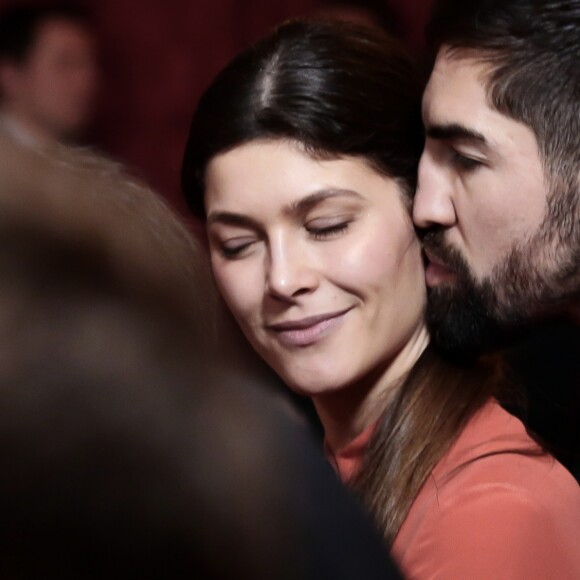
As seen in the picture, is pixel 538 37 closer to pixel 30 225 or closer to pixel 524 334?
pixel 524 334

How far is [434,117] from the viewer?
4.47ft

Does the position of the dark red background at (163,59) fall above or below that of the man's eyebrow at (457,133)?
below

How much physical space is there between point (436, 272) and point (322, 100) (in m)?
0.26

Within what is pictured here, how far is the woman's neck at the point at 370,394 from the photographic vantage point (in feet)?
4.67

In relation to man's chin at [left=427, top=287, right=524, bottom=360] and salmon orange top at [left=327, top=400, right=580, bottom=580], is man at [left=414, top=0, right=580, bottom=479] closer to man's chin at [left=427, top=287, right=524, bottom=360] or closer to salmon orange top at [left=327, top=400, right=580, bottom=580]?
man's chin at [left=427, top=287, right=524, bottom=360]

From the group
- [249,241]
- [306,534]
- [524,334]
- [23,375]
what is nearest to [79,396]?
[23,375]

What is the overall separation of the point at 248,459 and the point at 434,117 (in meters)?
0.91

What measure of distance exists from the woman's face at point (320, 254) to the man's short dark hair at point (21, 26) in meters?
1.82

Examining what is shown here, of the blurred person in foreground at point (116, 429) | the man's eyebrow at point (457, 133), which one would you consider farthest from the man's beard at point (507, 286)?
the blurred person in foreground at point (116, 429)

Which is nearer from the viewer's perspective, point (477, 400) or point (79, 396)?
point (79, 396)

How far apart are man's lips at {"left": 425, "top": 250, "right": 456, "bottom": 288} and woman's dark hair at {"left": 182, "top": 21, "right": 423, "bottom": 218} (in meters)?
0.10

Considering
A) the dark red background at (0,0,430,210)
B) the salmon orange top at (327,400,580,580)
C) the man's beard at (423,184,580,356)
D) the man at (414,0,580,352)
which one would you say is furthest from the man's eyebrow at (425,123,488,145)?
the dark red background at (0,0,430,210)

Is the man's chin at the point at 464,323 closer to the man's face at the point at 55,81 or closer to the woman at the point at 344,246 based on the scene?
the woman at the point at 344,246

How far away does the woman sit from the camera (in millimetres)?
1330
